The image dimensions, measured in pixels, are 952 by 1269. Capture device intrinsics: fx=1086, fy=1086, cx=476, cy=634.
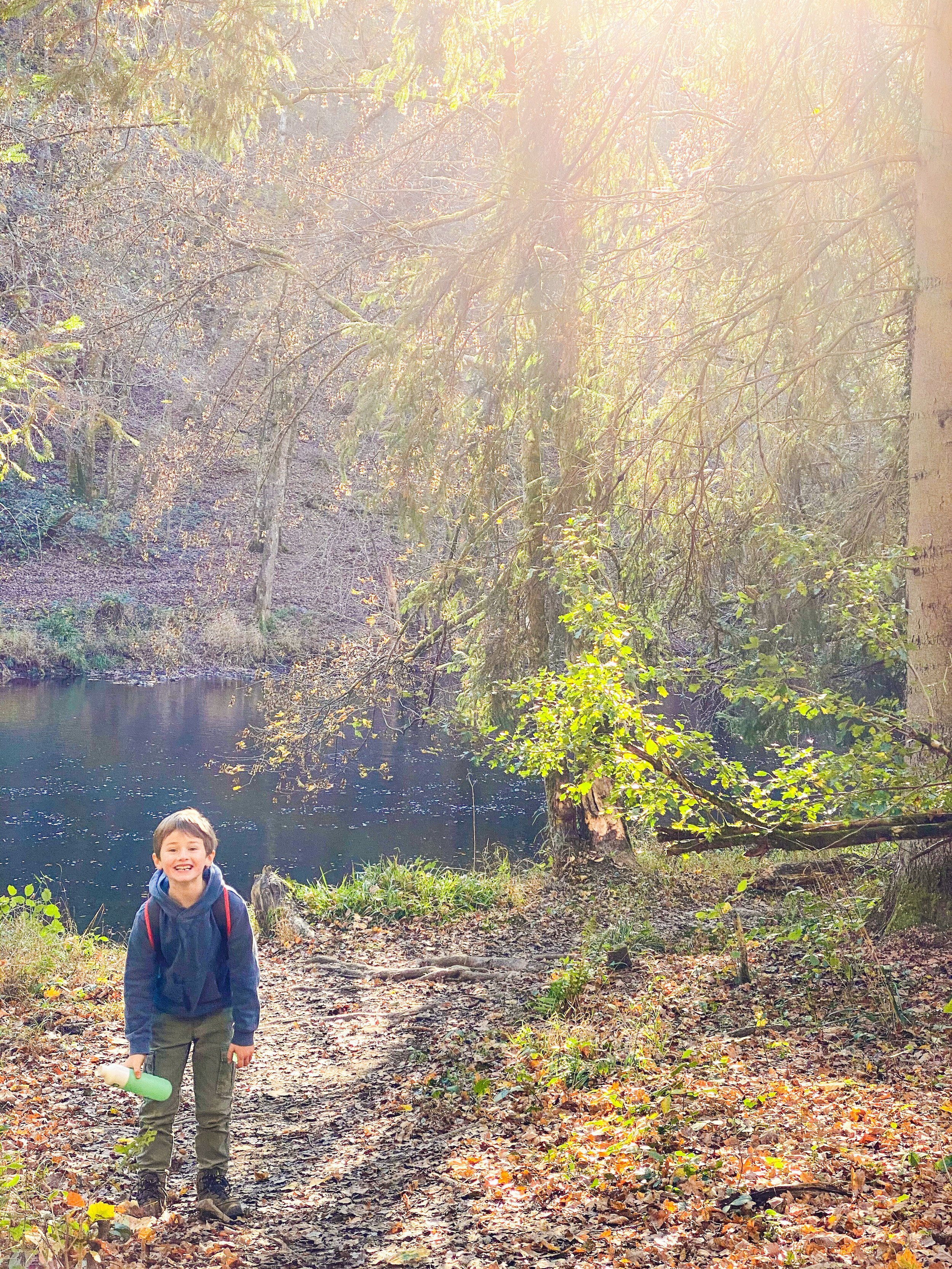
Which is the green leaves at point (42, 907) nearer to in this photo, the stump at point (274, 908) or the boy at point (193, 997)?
the stump at point (274, 908)

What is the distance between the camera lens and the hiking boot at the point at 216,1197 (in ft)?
12.1

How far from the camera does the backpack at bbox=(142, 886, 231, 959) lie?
364cm

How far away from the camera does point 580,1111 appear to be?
438 cm

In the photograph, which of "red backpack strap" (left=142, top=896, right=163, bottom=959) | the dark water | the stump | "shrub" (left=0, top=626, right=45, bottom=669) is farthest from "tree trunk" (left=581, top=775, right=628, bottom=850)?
"shrub" (left=0, top=626, right=45, bottom=669)

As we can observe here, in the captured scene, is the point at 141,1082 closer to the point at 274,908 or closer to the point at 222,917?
the point at 222,917

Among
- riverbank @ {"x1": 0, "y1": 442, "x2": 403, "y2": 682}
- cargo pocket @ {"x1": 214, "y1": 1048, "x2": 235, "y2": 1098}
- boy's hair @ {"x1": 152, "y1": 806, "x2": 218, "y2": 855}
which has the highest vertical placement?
riverbank @ {"x1": 0, "y1": 442, "x2": 403, "y2": 682}

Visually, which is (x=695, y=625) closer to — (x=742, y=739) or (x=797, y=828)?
(x=797, y=828)

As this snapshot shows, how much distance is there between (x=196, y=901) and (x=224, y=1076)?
0.65 meters

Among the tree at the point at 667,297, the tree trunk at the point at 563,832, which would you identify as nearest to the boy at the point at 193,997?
the tree at the point at 667,297

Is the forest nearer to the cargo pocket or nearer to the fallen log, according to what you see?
the fallen log

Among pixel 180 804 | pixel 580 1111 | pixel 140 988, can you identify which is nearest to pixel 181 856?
pixel 140 988

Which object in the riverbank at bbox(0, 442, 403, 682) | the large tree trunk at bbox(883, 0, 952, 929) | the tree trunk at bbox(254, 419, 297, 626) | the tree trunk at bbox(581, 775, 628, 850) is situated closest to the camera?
the large tree trunk at bbox(883, 0, 952, 929)

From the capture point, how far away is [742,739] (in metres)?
13.6

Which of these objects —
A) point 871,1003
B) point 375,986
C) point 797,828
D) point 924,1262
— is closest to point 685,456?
point 797,828
